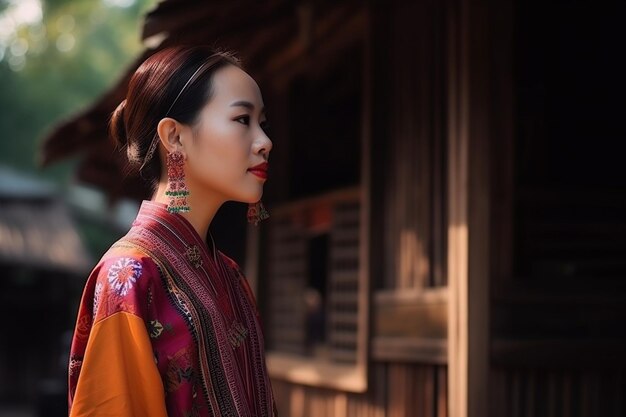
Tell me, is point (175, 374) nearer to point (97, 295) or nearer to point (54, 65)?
point (97, 295)

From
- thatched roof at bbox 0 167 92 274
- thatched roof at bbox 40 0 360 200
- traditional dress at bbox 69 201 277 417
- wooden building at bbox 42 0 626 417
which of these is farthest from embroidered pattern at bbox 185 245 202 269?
thatched roof at bbox 0 167 92 274

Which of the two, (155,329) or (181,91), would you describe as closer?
(155,329)

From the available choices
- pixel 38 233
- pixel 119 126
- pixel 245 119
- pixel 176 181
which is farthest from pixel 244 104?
pixel 38 233

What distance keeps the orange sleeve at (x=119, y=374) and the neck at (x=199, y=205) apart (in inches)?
14.9

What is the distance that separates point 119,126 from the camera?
2.94 meters

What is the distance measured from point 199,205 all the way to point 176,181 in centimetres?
11

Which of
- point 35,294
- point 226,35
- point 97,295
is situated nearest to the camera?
point 97,295

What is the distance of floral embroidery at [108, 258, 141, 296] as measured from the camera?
2.57 m

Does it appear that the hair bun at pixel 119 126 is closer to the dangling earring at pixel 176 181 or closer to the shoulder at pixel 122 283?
the dangling earring at pixel 176 181


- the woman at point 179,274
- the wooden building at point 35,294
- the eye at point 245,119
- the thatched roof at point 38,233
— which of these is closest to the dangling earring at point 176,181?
the woman at point 179,274

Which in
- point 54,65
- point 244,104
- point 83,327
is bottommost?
point 83,327

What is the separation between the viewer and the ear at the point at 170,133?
9.04 ft

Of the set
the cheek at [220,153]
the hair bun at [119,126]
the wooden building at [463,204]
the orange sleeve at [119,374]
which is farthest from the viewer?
the wooden building at [463,204]

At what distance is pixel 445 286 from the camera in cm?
509
